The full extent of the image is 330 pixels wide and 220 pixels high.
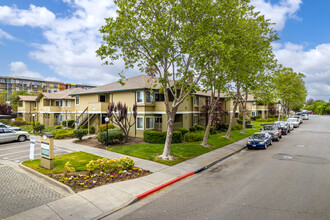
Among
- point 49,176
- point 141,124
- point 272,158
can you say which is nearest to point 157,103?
point 141,124

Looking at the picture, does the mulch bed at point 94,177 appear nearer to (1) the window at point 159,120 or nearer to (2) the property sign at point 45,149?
(2) the property sign at point 45,149

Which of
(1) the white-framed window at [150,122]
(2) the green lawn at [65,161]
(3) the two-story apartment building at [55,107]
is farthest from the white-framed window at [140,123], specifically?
(3) the two-story apartment building at [55,107]

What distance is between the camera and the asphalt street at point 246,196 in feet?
22.3

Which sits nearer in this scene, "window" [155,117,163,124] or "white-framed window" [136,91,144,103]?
"white-framed window" [136,91,144,103]

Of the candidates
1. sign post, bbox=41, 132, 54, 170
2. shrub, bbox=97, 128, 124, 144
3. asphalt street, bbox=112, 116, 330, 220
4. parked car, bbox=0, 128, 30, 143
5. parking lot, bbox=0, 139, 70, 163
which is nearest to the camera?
asphalt street, bbox=112, 116, 330, 220

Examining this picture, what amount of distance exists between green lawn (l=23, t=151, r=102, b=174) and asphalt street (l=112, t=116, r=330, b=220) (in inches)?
243

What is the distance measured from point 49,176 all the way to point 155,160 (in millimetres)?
6355

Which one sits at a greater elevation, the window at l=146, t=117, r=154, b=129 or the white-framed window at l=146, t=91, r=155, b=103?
the white-framed window at l=146, t=91, r=155, b=103

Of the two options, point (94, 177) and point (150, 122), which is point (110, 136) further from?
point (94, 177)

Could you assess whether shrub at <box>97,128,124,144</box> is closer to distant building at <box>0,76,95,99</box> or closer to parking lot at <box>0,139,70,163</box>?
parking lot at <box>0,139,70,163</box>

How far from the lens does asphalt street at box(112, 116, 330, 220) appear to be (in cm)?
679

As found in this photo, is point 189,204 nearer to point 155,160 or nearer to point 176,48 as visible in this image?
point 155,160

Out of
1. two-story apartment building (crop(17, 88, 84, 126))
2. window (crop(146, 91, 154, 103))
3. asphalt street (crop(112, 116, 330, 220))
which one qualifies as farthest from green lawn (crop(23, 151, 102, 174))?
two-story apartment building (crop(17, 88, 84, 126))

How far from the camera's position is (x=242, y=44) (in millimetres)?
17609
